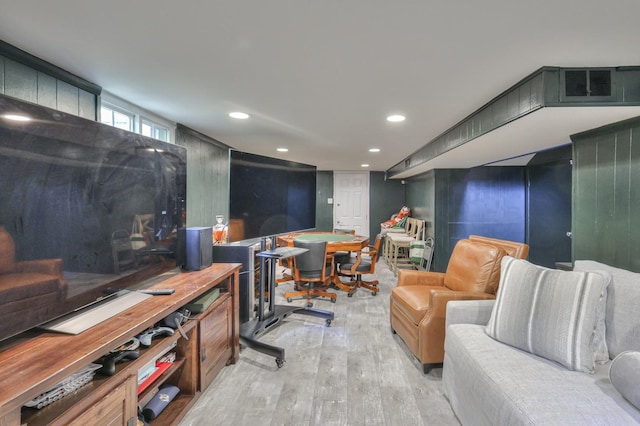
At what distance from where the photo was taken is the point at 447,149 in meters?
3.18

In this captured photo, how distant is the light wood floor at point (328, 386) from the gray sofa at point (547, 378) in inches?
10.9

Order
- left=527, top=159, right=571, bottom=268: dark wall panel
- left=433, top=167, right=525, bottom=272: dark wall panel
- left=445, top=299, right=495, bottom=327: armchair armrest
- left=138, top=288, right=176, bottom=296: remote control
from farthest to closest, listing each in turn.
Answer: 1. left=433, top=167, right=525, bottom=272: dark wall panel
2. left=527, top=159, right=571, bottom=268: dark wall panel
3. left=445, top=299, right=495, bottom=327: armchair armrest
4. left=138, top=288, right=176, bottom=296: remote control

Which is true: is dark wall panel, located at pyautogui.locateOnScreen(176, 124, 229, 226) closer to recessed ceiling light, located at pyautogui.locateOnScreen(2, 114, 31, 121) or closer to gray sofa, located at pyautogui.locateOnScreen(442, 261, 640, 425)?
recessed ceiling light, located at pyautogui.locateOnScreen(2, 114, 31, 121)

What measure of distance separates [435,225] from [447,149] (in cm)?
214

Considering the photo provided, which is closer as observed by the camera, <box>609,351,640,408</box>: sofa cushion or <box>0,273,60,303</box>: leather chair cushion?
<box>0,273,60,303</box>: leather chair cushion

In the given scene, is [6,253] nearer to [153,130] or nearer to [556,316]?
[153,130]

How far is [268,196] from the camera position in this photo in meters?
2.54

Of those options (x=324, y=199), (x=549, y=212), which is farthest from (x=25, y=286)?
(x=324, y=199)

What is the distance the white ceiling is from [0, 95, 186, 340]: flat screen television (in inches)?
18.9

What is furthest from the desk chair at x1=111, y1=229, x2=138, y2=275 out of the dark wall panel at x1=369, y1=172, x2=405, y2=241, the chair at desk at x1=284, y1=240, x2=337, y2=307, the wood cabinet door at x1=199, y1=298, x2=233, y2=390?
the dark wall panel at x1=369, y1=172, x2=405, y2=241

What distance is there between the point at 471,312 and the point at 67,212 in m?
2.24

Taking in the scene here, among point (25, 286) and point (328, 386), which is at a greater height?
point (25, 286)

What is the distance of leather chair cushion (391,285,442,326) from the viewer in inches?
84.7

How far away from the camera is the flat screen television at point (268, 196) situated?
2.23 metres
